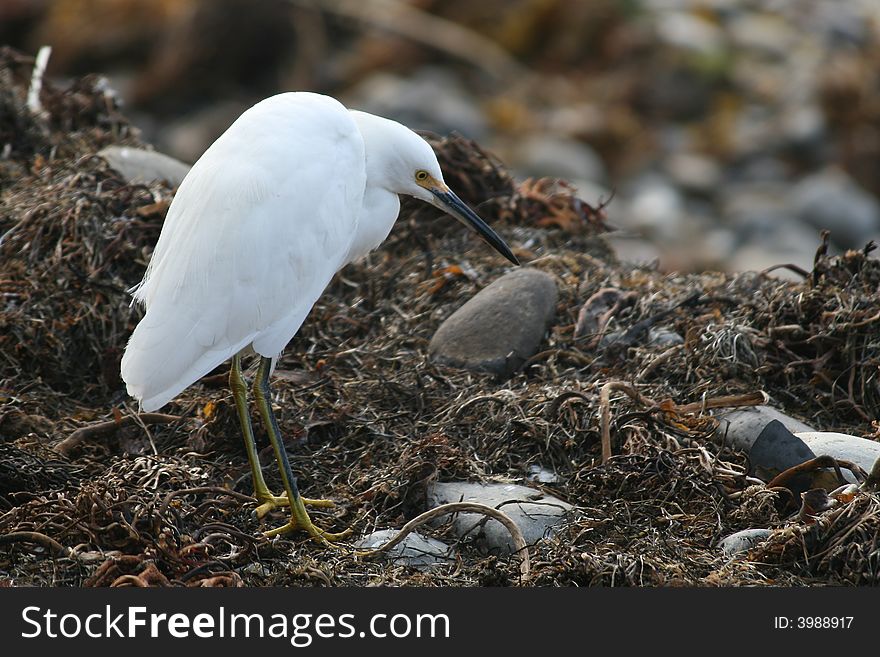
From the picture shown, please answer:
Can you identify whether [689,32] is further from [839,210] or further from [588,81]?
[839,210]

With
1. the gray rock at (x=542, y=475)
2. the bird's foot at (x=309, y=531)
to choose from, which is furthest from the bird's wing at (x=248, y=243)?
the gray rock at (x=542, y=475)

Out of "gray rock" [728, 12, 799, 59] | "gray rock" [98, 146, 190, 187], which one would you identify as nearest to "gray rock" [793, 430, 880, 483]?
"gray rock" [98, 146, 190, 187]

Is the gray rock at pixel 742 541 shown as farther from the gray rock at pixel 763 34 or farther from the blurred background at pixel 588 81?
the gray rock at pixel 763 34

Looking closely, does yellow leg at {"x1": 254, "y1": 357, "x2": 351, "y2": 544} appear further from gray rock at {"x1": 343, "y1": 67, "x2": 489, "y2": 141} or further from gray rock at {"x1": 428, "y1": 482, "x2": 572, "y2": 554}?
gray rock at {"x1": 343, "y1": 67, "x2": 489, "y2": 141}

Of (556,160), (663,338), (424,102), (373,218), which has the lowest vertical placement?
(663,338)

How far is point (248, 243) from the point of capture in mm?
3422

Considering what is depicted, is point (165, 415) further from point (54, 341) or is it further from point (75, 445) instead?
A: point (54, 341)

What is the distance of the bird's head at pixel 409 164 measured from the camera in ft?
12.7

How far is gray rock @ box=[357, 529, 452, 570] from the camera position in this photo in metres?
3.21

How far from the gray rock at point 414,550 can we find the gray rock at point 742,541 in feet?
2.68

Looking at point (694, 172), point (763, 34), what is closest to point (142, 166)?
point (694, 172)

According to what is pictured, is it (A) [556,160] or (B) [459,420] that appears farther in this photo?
(A) [556,160]

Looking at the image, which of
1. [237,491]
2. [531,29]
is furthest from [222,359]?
[531,29]

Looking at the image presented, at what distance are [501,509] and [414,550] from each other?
303mm
